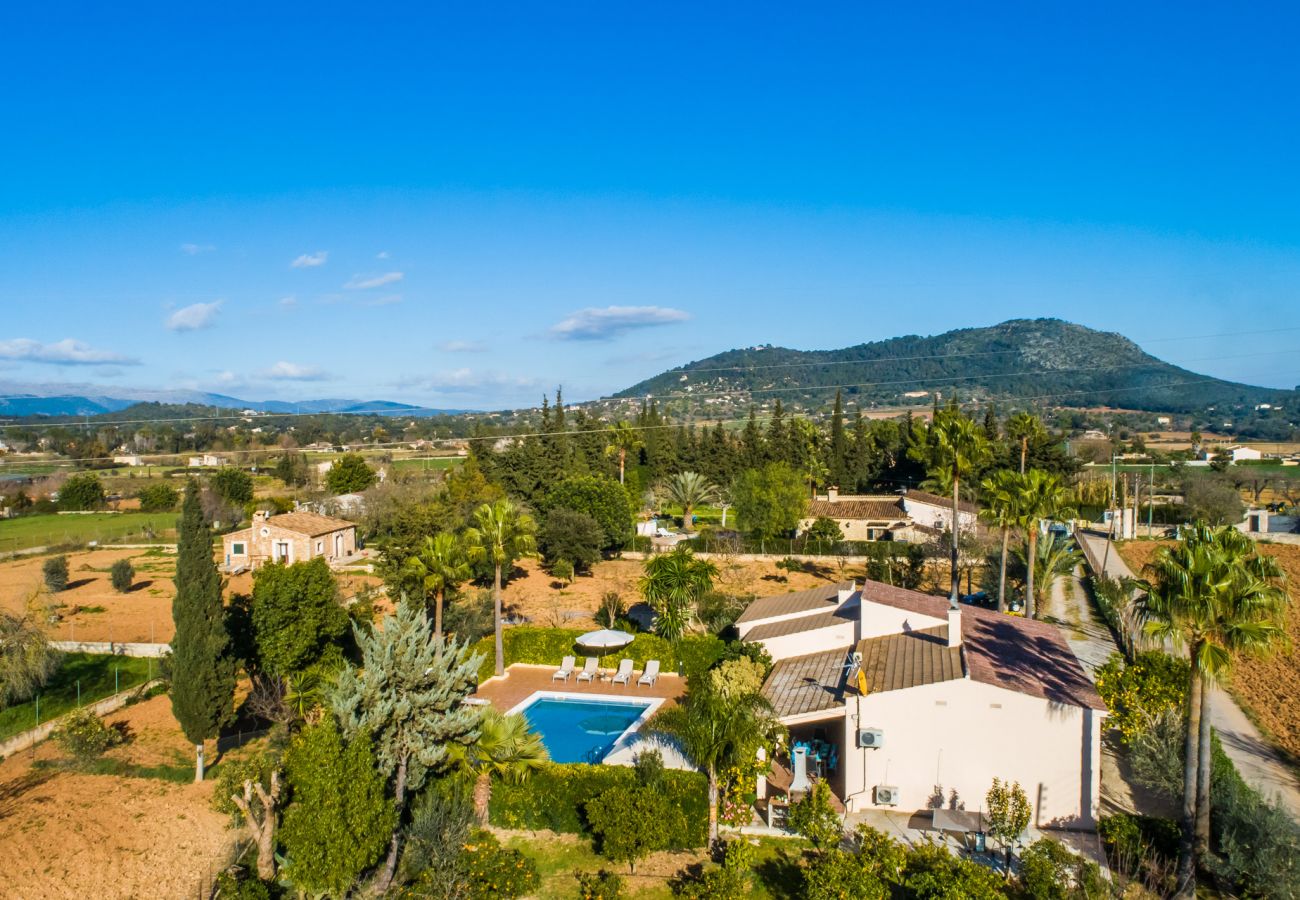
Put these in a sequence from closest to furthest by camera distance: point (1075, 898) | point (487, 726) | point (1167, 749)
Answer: point (1075, 898) < point (487, 726) < point (1167, 749)

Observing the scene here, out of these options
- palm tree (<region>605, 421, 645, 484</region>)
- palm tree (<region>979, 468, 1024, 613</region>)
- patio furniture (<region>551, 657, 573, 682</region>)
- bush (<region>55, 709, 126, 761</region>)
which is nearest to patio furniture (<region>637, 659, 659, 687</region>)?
patio furniture (<region>551, 657, 573, 682</region>)

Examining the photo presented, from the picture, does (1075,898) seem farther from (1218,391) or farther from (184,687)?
(1218,391)

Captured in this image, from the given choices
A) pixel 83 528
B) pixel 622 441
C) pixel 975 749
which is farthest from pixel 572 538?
pixel 83 528

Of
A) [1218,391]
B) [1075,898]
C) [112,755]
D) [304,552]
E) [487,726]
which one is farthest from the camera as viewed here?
[1218,391]

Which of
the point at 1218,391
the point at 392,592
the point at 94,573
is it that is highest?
the point at 1218,391

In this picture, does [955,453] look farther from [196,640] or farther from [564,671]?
A: [196,640]

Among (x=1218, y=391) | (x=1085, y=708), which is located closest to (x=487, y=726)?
(x=1085, y=708)

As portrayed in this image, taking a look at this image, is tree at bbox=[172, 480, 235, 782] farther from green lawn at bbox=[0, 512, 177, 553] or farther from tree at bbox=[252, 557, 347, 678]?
green lawn at bbox=[0, 512, 177, 553]

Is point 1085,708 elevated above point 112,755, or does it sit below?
above
